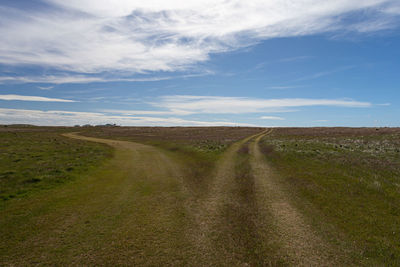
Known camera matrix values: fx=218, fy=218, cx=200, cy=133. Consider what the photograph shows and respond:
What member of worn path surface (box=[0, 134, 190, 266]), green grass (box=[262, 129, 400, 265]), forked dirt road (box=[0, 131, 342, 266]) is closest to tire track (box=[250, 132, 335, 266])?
forked dirt road (box=[0, 131, 342, 266])

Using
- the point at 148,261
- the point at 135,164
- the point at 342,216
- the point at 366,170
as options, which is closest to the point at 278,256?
the point at 148,261

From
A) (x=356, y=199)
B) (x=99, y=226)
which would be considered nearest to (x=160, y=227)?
(x=99, y=226)

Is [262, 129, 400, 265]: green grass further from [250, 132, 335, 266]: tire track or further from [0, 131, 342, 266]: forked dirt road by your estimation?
[0, 131, 342, 266]: forked dirt road

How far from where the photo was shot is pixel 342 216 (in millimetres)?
11352

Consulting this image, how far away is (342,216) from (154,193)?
11312 mm

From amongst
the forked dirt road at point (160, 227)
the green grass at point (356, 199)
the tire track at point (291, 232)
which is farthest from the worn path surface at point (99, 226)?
the green grass at point (356, 199)

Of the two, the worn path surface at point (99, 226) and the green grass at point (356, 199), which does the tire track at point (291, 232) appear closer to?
the green grass at point (356, 199)

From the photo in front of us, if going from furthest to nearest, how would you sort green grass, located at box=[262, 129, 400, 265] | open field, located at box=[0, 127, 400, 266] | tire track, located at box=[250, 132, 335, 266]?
green grass, located at box=[262, 129, 400, 265] < open field, located at box=[0, 127, 400, 266] < tire track, located at box=[250, 132, 335, 266]

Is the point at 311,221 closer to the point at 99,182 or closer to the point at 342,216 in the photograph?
the point at 342,216

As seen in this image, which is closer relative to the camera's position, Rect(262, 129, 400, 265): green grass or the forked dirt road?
the forked dirt road

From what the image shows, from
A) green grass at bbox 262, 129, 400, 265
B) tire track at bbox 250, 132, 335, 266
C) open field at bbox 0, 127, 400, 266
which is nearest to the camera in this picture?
tire track at bbox 250, 132, 335, 266

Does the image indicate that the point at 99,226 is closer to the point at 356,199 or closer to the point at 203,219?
the point at 203,219

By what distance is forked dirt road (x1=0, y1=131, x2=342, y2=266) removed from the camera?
26.0 ft

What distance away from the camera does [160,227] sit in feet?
33.6
